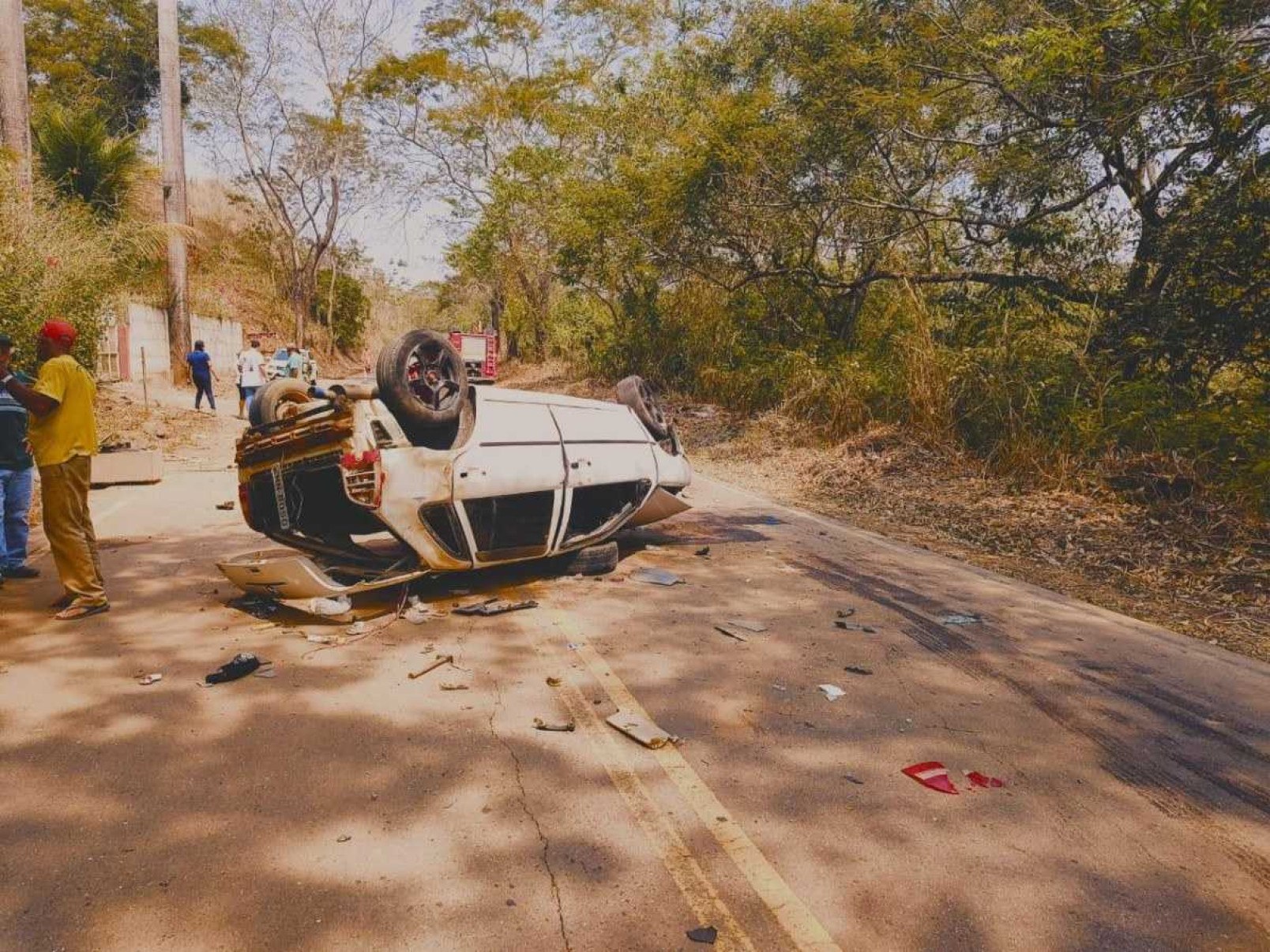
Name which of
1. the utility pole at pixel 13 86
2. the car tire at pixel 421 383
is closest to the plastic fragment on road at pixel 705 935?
the car tire at pixel 421 383

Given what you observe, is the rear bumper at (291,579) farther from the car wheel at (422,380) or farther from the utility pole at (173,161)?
the utility pole at (173,161)

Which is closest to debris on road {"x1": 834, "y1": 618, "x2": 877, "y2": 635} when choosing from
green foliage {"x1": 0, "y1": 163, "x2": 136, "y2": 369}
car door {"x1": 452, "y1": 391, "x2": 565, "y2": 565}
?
car door {"x1": 452, "y1": 391, "x2": 565, "y2": 565}

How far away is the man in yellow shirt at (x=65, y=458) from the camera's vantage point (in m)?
5.03

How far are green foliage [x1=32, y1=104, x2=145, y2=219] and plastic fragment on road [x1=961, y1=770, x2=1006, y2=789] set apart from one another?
18897 mm

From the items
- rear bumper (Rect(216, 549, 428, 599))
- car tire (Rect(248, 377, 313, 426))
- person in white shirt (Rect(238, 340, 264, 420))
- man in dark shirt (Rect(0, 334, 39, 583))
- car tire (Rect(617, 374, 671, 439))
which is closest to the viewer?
rear bumper (Rect(216, 549, 428, 599))

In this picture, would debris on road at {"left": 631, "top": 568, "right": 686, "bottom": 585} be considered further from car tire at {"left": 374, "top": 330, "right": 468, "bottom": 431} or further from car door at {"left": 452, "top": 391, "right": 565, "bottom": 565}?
car tire at {"left": 374, "top": 330, "right": 468, "bottom": 431}

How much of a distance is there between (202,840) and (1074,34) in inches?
384

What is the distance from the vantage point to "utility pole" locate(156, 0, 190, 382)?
19.0m

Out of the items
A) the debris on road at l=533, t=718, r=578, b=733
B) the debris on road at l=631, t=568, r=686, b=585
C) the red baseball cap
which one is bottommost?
the debris on road at l=533, t=718, r=578, b=733

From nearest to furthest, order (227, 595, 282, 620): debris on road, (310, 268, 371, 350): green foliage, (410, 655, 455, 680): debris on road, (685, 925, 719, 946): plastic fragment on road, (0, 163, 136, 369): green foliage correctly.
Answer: (685, 925, 719, 946): plastic fragment on road → (410, 655, 455, 680): debris on road → (227, 595, 282, 620): debris on road → (0, 163, 136, 369): green foliage → (310, 268, 371, 350): green foliage

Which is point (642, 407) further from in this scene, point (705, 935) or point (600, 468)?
point (705, 935)

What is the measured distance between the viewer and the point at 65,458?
16.6 feet

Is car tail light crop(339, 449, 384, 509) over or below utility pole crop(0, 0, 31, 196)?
below

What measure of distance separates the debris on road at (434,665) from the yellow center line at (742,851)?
38.9 inches
